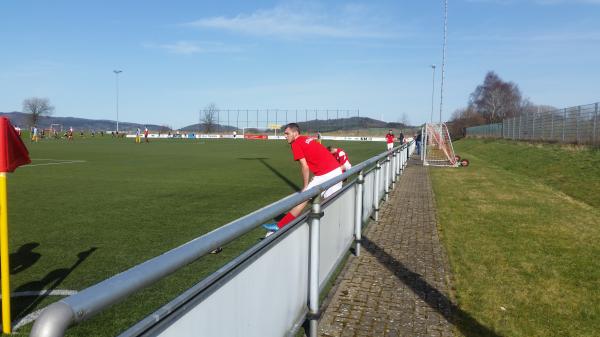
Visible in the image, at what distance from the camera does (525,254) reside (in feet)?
20.8

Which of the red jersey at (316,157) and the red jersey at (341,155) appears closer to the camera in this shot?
the red jersey at (316,157)

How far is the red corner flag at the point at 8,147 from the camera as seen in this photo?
3548 mm

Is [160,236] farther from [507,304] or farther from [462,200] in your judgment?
[462,200]

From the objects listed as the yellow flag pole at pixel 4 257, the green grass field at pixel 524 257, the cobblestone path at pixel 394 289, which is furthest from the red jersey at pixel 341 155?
the yellow flag pole at pixel 4 257

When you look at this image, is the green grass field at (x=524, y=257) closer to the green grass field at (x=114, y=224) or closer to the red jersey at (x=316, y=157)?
the red jersey at (x=316, y=157)

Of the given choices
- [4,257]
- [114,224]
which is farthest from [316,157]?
[4,257]

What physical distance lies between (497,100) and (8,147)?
97.7 m

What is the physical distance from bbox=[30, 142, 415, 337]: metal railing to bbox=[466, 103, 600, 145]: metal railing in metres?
20.8

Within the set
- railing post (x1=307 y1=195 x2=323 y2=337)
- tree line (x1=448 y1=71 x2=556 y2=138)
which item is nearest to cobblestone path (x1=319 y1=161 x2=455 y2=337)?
railing post (x1=307 y1=195 x2=323 y2=337)

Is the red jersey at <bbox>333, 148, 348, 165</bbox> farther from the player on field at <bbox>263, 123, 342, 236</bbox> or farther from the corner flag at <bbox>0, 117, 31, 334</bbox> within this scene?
the corner flag at <bbox>0, 117, 31, 334</bbox>

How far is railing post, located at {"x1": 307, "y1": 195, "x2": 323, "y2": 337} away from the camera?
11.7 ft

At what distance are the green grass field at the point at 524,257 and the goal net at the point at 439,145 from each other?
9.27 m

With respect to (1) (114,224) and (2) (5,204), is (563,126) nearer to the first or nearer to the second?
(1) (114,224)

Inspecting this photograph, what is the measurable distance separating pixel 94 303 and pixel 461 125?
308ft
